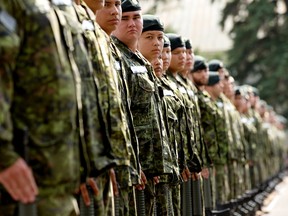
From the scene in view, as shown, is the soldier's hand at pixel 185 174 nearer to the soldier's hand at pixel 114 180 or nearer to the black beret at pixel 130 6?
the black beret at pixel 130 6

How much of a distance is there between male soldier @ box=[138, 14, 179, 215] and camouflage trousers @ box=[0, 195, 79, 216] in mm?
3360

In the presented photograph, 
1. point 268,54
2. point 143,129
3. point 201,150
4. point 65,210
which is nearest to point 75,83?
point 65,210

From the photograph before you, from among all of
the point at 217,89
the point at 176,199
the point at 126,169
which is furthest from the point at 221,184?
the point at 126,169

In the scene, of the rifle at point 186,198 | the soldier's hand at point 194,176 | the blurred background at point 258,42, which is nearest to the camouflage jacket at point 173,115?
the rifle at point 186,198

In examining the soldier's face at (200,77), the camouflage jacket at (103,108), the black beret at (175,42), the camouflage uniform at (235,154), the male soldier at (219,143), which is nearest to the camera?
the camouflage jacket at (103,108)

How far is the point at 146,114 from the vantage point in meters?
7.34

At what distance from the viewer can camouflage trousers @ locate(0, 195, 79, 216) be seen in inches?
174

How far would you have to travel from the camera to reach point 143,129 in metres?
7.34

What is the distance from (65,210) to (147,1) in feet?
105

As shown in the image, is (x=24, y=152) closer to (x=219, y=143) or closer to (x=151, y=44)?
(x=151, y=44)

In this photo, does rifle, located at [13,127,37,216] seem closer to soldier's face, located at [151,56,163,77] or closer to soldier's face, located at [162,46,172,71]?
soldier's face, located at [151,56,163,77]

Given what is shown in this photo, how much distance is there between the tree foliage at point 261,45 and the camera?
122 ft

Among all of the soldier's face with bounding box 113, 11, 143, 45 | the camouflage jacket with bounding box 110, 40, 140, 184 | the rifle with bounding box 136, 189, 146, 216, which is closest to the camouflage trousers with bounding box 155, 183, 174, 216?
the rifle with bounding box 136, 189, 146, 216

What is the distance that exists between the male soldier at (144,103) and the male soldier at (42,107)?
109 inches
